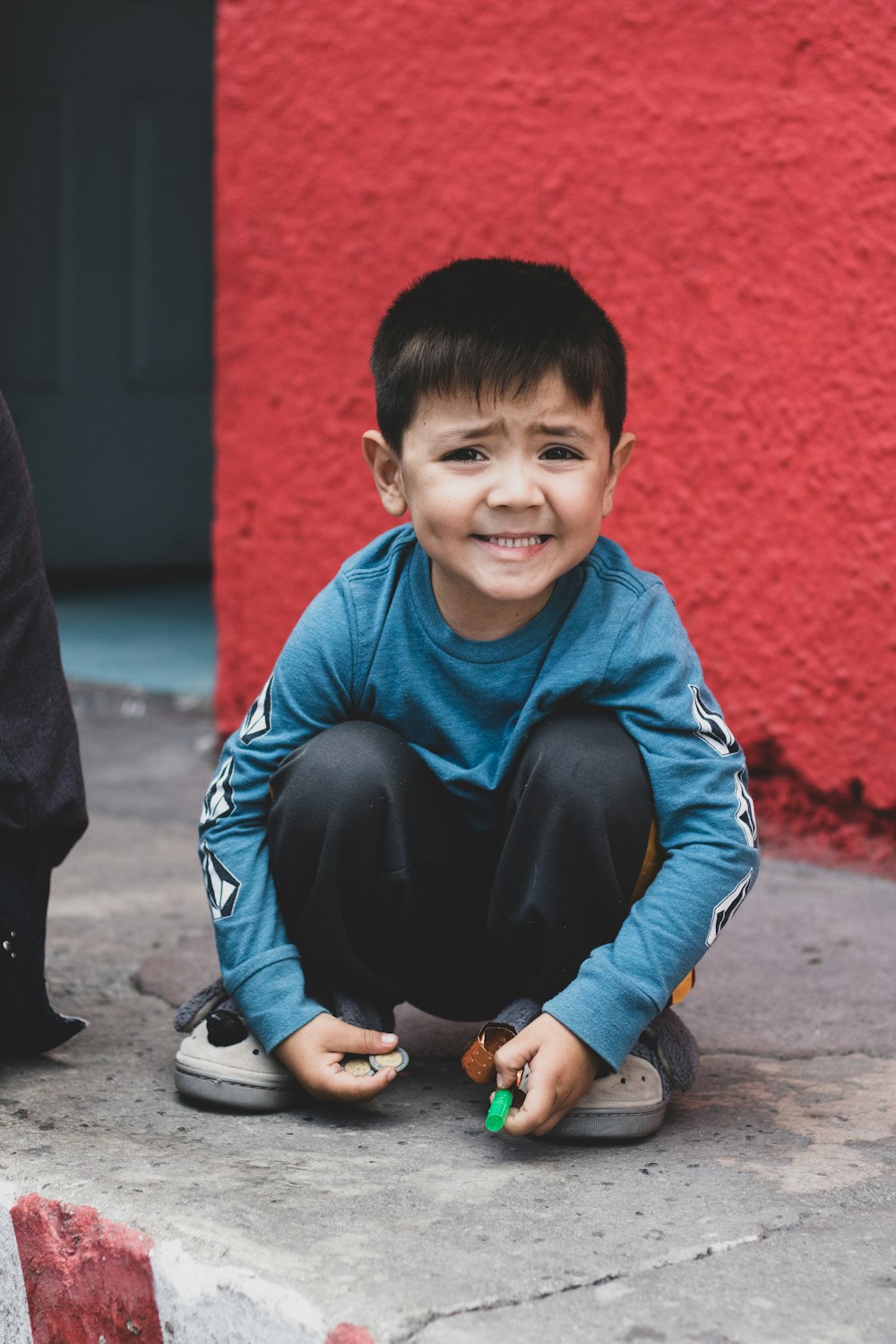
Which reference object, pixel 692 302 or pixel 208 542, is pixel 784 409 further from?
pixel 208 542

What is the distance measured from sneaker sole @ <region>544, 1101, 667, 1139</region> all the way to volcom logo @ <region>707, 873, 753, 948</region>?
0.20 meters

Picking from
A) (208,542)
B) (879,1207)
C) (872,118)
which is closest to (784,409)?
(872,118)

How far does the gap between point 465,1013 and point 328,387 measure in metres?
1.77

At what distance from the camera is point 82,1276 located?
162 cm

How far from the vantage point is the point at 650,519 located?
313 centimetres

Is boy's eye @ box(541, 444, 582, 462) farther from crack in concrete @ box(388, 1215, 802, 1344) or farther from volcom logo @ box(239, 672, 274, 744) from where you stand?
crack in concrete @ box(388, 1215, 802, 1344)

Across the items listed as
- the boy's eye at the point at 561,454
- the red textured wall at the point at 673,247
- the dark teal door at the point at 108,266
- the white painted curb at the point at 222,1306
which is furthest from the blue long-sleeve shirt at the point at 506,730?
the dark teal door at the point at 108,266

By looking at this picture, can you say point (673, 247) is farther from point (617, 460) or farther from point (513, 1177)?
point (513, 1177)

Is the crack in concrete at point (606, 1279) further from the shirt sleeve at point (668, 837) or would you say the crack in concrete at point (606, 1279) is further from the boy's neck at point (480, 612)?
the boy's neck at point (480, 612)

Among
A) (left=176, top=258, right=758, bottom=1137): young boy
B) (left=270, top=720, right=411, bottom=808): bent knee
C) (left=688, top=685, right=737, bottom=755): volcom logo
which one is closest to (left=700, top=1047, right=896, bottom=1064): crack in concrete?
(left=176, top=258, right=758, bottom=1137): young boy

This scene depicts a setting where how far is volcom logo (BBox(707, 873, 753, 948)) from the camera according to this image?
5.87 feet

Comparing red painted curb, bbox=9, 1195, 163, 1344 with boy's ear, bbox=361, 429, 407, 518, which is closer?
red painted curb, bbox=9, 1195, 163, 1344

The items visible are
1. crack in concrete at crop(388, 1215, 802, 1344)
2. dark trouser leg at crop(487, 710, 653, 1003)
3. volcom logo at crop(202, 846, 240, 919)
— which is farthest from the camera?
volcom logo at crop(202, 846, 240, 919)

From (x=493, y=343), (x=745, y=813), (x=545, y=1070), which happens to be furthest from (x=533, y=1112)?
(x=493, y=343)
